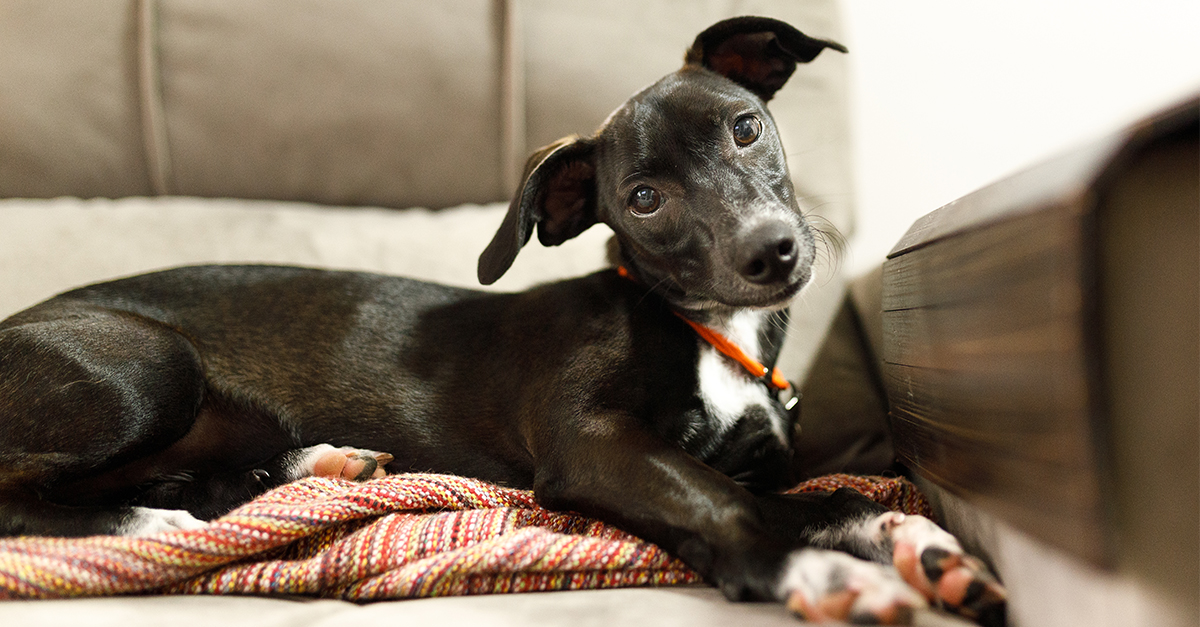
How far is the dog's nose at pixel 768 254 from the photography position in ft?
4.72

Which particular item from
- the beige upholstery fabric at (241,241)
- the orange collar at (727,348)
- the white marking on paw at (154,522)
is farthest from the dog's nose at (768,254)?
the white marking on paw at (154,522)

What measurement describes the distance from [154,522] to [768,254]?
140cm

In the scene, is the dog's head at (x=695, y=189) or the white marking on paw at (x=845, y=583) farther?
the dog's head at (x=695, y=189)

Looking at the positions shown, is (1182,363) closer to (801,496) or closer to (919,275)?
(919,275)

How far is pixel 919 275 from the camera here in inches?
47.9

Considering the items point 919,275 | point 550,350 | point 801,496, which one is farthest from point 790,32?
point 801,496

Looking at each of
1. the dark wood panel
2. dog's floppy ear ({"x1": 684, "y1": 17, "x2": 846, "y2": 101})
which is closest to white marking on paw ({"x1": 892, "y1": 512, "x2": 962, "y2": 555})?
the dark wood panel

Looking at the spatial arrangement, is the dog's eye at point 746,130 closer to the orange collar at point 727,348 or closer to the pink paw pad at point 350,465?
the orange collar at point 727,348

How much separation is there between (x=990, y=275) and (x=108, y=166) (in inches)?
111

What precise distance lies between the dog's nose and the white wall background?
1.27 metres

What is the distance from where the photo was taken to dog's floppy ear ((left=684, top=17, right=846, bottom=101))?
1.81m

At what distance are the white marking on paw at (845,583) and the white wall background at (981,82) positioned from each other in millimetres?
1739

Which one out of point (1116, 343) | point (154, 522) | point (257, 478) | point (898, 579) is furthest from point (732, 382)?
point (154, 522)

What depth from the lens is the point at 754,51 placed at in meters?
1.92
